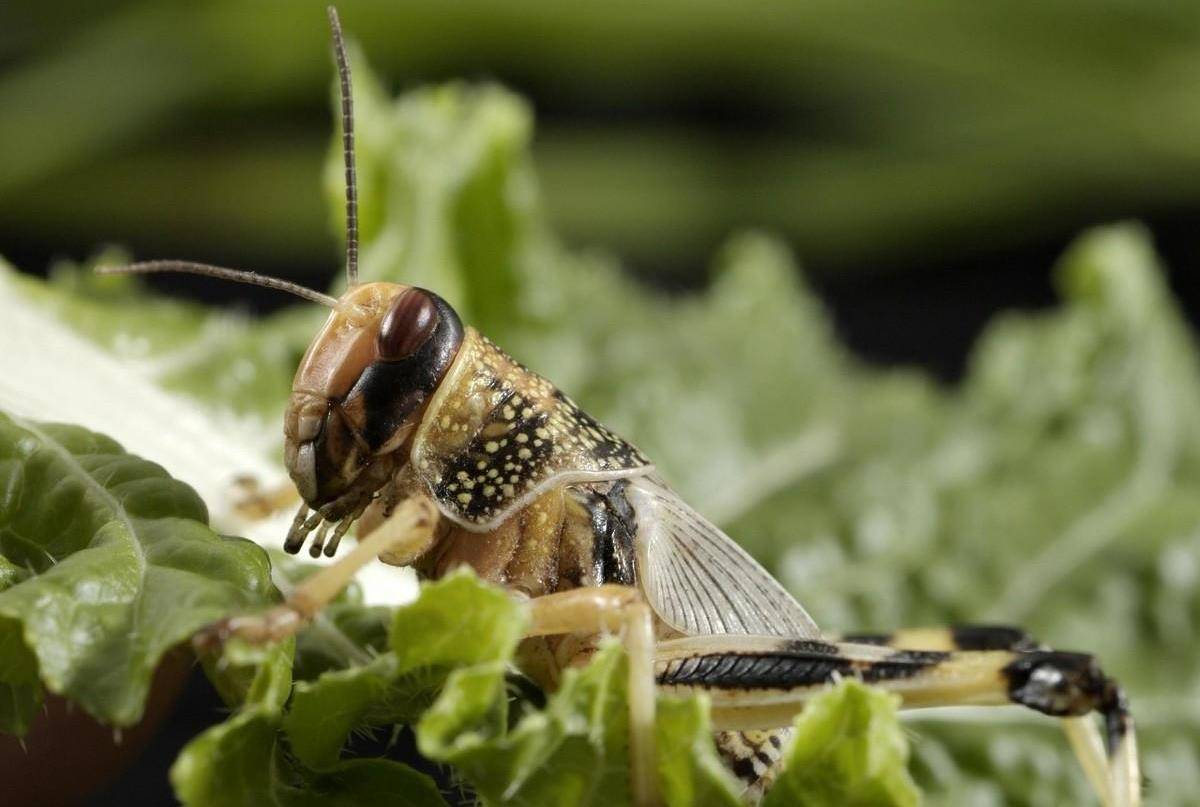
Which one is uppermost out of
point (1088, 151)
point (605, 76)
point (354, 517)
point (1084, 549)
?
point (1088, 151)

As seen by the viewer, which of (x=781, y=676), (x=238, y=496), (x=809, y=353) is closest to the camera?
(x=781, y=676)

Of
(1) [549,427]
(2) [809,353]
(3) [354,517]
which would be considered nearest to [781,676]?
(1) [549,427]

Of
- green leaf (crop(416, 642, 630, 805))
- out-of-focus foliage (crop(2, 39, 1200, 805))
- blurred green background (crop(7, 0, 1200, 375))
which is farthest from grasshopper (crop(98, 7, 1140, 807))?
blurred green background (crop(7, 0, 1200, 375))

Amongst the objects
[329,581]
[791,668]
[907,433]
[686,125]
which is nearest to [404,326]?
[329,581]

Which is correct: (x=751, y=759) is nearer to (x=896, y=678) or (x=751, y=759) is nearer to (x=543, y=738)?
(x=896, y=678)

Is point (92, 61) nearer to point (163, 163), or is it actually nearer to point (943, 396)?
point (163, 163)

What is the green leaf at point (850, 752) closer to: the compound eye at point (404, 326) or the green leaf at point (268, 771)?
the green leaf at point (268, 771)

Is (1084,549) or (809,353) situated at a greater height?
(809,353)

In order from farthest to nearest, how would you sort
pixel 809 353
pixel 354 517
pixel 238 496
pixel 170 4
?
pixel 170 4 → pixel 809 353 → pixel 238 496 → pixel 354 517
